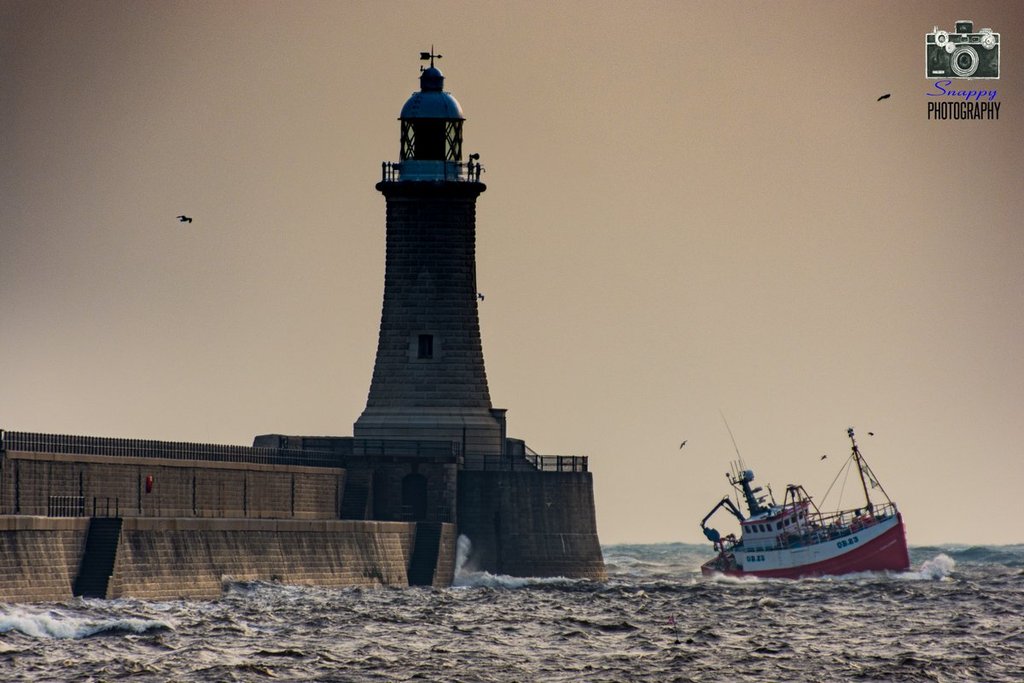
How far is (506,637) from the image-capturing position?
209ft

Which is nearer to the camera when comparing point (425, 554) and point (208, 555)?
point (208, 555)

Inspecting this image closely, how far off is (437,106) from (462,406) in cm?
1084

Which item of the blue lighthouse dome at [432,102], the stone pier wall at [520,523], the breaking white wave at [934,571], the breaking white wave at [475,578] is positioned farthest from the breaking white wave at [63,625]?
the breaking white wave at [934,571]

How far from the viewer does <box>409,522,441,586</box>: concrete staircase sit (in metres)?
86.1

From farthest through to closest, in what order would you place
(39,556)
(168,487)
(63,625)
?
(168,487) < (39,556) < (63,625)

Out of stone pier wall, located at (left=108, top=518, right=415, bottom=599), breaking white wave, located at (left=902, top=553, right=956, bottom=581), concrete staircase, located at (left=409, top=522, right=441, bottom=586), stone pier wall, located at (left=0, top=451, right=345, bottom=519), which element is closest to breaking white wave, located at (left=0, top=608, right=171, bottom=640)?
stone pier wall, located at (left=108, top=518, right=415, bottom=599)

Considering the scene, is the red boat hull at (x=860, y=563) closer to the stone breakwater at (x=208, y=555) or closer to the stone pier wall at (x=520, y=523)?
the stone pier wall at (x=520, y=523)

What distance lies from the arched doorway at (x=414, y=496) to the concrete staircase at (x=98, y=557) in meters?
25.9

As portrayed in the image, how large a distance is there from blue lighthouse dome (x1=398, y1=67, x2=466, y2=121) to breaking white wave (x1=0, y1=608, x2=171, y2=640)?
3729 cm

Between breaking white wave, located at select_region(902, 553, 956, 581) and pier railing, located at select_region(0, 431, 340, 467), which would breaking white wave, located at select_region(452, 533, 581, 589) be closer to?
pier railing, located at select_region(0, 431, 340, 467)

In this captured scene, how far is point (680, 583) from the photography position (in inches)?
4082

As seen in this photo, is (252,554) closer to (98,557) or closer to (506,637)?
(98,557)

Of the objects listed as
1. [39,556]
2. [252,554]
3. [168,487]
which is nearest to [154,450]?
[168,487]

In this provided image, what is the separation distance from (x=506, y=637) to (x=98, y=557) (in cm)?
1029
